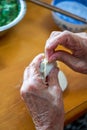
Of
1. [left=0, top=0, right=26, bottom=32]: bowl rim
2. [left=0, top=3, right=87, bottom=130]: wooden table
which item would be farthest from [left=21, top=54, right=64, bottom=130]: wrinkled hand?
[left=0, top=0, right=26, bottom=32]: bowl rim

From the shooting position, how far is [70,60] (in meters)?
0.80

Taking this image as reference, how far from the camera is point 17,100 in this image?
78cm

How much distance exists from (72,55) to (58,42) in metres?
0.07

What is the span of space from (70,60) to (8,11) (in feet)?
0.82

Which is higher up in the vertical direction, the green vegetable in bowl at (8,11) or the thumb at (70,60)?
the green vegetable in bowl at (8,11)

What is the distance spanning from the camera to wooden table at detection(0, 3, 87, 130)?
75cm

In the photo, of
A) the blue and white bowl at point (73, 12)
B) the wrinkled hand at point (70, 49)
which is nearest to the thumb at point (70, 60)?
the wrinkled hand at point (70, 49)

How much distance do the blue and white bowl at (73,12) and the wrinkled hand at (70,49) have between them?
0.13 metres

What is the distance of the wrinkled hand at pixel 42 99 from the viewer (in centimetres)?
69

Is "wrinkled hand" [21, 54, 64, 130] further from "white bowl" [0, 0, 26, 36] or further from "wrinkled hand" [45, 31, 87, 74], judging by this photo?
"white bowl" [0, 0, 26, 36]

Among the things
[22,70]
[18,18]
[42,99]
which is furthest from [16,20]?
[42,99]

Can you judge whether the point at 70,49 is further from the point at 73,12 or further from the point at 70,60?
the point at 73,12

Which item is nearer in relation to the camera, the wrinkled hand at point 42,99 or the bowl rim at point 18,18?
the wrinkled hand at point 42,99

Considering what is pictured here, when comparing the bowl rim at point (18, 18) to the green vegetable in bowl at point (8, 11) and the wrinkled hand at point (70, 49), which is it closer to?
the green vegetable in bowl at point (8, 11)
